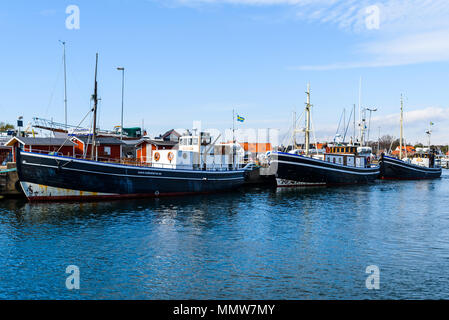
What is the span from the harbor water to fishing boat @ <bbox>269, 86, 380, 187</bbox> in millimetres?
18709

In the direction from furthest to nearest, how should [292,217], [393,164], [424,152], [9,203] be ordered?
[424,152] < [393,164] < [9,203] < [292,217]

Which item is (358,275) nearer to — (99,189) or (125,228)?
(125,228)

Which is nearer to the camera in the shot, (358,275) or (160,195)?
(358,275)

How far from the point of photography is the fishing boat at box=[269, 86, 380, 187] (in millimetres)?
53344

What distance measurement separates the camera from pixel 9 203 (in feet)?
A: 115

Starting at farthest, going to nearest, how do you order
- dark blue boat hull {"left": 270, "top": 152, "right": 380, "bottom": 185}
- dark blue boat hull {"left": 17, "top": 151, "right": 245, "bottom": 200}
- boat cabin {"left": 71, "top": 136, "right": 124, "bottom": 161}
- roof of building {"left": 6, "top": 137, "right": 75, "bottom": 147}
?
dark blue boat hull {"left": 270, "top": 152, "right": 380, "bottom": 185} → boat cabin {"left": 71, "top": 136, "right": 124, "bottom": 161} → roof of building {"left": 6, "top": 137, "right": 75, "bottom": 147} → dark blue boat hull {"left": 17, "top": 151, "right": 245, "bottom": 200}

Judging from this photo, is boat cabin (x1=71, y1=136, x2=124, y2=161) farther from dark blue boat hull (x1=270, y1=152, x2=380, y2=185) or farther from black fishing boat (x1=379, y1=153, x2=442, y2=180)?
black fishing boat (x1=379, y1=153, x2=442, y2=180)

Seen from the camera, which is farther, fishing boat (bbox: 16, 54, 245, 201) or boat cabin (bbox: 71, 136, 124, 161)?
boat cabin (bbox: 71, 136, 124, 161)

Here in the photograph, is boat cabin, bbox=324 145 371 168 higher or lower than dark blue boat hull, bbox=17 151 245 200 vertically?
higher

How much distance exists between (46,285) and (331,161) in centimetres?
5148

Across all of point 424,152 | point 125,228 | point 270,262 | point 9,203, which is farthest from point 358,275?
point 424,152

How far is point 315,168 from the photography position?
55281 mm

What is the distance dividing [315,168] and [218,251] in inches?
1486

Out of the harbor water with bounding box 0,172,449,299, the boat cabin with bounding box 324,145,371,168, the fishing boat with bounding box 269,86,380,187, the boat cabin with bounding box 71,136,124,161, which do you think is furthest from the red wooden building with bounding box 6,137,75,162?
the boat cabin with bounding box 324,145,371,168
